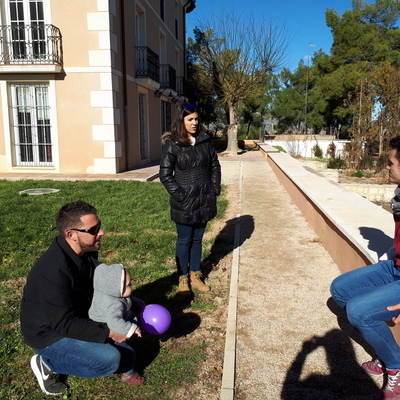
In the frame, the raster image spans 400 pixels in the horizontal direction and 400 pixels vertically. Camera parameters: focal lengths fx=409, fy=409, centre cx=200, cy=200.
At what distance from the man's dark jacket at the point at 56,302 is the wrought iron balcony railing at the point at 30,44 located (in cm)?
1163

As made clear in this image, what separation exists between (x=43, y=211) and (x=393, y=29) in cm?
3978

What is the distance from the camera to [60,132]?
42.9 feet

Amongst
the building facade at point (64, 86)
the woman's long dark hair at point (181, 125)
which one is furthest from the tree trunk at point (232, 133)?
the woman's long dark hair at point (181, 125)

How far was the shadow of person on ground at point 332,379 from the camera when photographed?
257cm

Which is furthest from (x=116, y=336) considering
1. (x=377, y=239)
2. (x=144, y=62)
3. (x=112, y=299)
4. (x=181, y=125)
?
(x=144, y=62)

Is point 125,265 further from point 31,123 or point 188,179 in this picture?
point 31,123

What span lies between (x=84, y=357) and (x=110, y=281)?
1.53 ft

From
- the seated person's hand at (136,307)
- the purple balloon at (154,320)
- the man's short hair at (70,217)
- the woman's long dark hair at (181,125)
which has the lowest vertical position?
the purple balloon at (154,320)

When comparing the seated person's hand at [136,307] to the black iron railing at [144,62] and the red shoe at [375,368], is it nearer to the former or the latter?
the red shoe at [375,368]

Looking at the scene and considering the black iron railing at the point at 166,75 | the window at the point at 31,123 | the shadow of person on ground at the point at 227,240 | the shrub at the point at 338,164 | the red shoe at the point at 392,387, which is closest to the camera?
the red shoe at the point at 392,387

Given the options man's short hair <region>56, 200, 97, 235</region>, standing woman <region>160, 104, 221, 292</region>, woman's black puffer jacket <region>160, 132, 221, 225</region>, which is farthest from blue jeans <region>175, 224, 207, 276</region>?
man's short hair <region>56, 200, 97, 235</region>

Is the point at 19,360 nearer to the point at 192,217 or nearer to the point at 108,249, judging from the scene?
the point at 192,217

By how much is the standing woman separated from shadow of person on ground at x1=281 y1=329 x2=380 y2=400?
143 cm

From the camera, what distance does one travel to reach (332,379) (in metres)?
2.72
